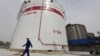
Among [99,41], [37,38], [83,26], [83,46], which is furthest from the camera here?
[83,26]

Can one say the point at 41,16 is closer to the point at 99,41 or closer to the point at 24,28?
the point at 24,28

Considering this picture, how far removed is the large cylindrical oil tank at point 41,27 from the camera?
46.0ft

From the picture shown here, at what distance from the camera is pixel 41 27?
47.9ft

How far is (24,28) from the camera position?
49.4 feet

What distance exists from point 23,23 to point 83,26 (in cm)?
2296

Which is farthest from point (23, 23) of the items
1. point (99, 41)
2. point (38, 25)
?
point (99, 41)

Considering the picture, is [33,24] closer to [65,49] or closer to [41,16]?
[41,16]

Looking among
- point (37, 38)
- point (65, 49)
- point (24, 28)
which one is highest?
point (24, 28)

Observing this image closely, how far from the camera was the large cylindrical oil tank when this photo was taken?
14.0 meters

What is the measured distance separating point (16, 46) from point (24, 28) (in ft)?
8.61

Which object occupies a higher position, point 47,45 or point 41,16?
point 41,16

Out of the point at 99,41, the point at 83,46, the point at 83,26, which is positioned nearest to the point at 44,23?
the point at 99,41

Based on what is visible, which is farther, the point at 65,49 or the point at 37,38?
the point at 65,49

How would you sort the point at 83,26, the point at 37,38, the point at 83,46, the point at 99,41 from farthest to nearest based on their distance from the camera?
the point at 83,26 → the point at 83,46 → the point at 99,41 → the point at 37,38
